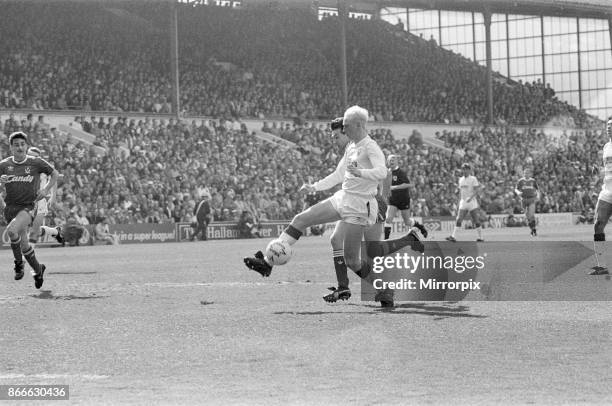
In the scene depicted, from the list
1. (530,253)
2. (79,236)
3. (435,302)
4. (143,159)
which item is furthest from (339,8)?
(435,302)

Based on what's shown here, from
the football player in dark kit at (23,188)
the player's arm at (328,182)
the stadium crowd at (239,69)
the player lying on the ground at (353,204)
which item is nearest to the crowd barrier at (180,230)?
the stadium crowd at (239,69)

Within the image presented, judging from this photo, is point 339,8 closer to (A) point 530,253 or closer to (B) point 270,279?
(A) point 530,253

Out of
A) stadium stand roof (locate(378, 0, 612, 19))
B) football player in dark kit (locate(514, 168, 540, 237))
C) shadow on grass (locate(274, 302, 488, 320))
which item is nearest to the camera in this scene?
shadow on grass (locate(274, 302, 488, 320))

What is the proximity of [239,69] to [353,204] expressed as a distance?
43057 mm

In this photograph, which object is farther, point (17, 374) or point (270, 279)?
point (270, 279)

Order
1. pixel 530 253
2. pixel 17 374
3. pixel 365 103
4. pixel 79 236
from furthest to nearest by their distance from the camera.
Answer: pixel 365 103 < pixel 79 236 < pixel 530 253 < pixel 17 374

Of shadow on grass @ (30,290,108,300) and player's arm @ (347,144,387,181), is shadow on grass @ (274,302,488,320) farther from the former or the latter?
shadow on grass @ (30,290,108,300)

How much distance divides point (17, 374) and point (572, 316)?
17.4 feet

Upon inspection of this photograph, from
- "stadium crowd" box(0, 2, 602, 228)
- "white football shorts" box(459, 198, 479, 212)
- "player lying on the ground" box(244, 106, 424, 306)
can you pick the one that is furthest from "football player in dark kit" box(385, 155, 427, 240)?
"player lying on the ground" box(244, 106, 424, 306)

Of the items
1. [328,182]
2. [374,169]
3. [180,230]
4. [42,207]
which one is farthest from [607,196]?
[180,230]

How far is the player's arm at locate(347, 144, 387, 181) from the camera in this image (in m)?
10.6

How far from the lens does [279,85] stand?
2069 inches

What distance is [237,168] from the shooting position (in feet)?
132

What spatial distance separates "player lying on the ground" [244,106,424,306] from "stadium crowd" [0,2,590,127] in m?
30.7
